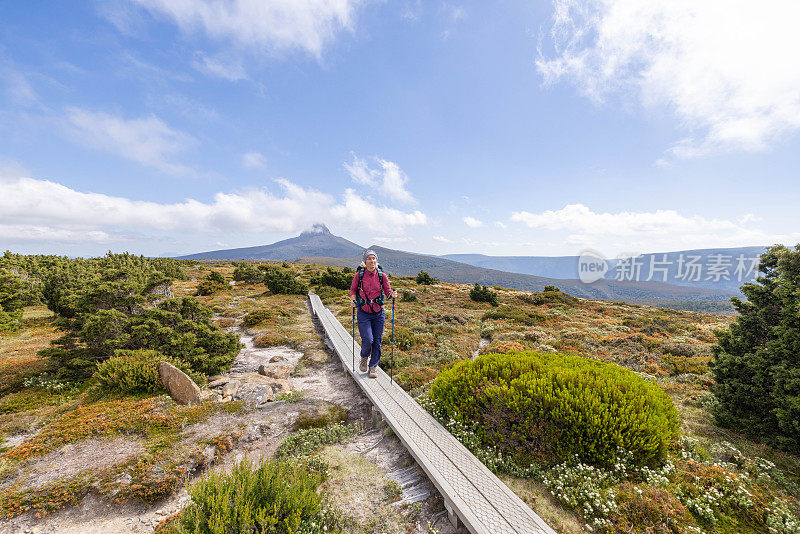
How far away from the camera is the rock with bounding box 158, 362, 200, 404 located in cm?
774

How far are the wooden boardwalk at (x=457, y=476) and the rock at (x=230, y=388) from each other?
→ 450cm

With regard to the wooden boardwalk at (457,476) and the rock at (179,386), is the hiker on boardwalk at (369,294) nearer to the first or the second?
the wooden boardwalk at (457,476)

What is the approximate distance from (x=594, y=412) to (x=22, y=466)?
424 inches

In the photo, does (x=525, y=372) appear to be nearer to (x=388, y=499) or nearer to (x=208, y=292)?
(x=388, y=499)

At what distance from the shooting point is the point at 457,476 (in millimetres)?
4664

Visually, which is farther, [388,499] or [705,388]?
[705,388]

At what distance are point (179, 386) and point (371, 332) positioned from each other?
5.62m

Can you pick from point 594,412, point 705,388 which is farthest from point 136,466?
Answer: point 705,388

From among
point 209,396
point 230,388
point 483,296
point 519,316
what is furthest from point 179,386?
point 483,296

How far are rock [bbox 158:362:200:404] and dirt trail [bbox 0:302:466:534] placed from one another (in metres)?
1.35

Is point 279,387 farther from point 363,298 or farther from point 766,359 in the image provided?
point 766,359

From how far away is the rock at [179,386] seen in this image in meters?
7.74

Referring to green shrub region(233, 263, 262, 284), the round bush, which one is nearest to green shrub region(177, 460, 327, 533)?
the round bush

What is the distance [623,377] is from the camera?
618 centimetres
